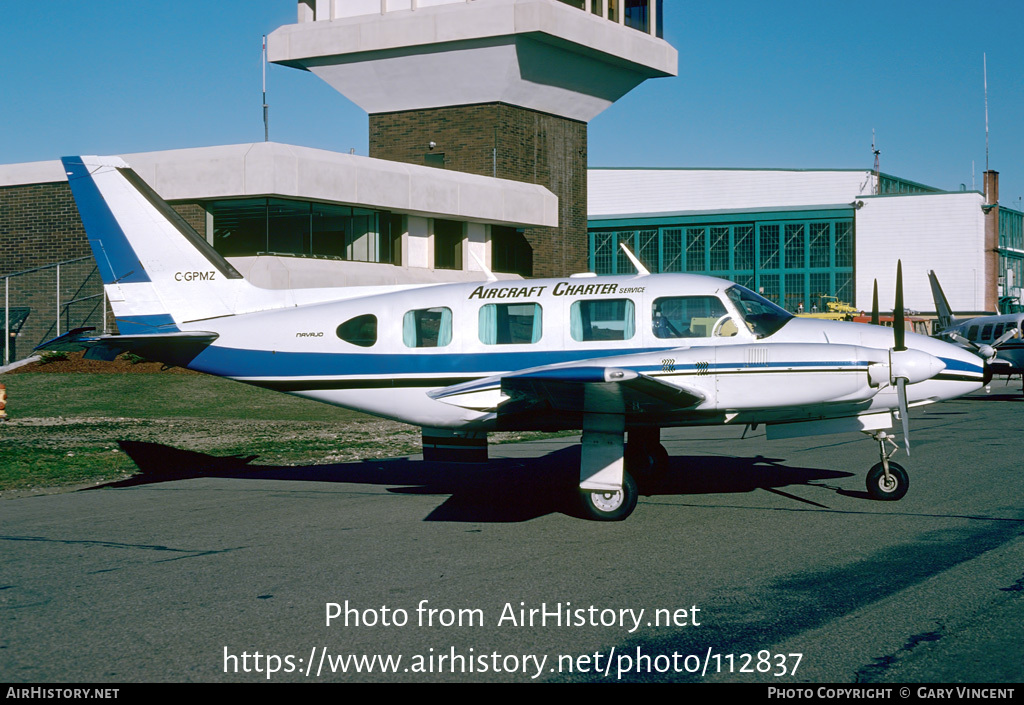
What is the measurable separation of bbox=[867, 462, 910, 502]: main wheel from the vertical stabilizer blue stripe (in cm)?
974

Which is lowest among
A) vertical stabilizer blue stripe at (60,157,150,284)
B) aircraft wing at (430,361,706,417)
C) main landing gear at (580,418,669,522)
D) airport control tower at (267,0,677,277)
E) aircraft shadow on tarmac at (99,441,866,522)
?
aircraft shadow on tarmac at (99,441,866,522)

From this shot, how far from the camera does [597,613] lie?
6.77m

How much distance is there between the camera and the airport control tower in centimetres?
3688

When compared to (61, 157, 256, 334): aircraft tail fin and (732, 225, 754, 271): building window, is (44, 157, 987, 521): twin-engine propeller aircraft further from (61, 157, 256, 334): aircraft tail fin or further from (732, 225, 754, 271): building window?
(732, 225, 754, 271): building window

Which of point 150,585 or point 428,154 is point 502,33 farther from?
point 150,585

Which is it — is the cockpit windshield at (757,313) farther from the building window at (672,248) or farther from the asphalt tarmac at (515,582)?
the building window at (672,248)

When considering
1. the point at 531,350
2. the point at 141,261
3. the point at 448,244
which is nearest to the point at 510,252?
the point at 448,244

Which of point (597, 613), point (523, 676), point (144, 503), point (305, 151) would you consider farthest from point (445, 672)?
point (305, 151)

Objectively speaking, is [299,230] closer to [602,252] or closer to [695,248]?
[602,252]

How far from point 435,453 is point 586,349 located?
234 cm

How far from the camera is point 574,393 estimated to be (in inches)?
395

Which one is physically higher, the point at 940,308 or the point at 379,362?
the point at 940,308

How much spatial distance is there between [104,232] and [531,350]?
6268 mm

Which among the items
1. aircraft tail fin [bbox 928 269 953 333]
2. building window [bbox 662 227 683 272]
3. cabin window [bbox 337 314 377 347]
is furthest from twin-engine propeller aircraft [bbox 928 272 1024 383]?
building window [bbox 662 227 683 272]
